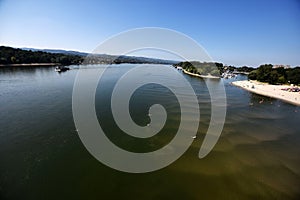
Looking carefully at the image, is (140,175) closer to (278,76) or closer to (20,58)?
(278,76)

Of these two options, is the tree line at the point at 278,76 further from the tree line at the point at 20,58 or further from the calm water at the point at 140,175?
the tree line at the point at 20,58

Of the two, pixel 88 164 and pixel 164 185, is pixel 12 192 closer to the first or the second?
pixel 88 164

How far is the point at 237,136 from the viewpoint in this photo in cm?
1407

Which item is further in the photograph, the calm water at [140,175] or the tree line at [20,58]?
the tree line at [20,58]

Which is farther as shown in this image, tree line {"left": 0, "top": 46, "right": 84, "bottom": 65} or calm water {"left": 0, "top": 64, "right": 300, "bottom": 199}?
tree line {"left": 0, "top": 46, "right": 84, "bottom": 65}

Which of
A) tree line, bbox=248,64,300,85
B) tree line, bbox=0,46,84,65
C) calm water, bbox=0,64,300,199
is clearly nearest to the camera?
calm water, bbox=0,64,300,199

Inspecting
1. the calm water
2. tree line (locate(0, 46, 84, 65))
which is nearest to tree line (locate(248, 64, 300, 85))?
the calm water

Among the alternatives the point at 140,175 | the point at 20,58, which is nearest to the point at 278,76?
the point at 140,175

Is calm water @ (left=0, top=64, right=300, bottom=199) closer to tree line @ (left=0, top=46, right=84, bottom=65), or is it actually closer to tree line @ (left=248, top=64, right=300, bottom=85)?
tree line @ (left=248, top=64, right=300, bottom=85)

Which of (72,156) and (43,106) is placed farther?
(43,106)

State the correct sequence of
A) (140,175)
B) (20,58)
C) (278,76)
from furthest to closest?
(20,58)
(278,76)
(140,175)

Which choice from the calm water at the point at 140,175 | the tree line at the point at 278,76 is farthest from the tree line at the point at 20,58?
the tree line at the point at 278,76

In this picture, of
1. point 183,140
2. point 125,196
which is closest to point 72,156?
point 125,196

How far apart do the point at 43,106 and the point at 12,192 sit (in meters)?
13.0
